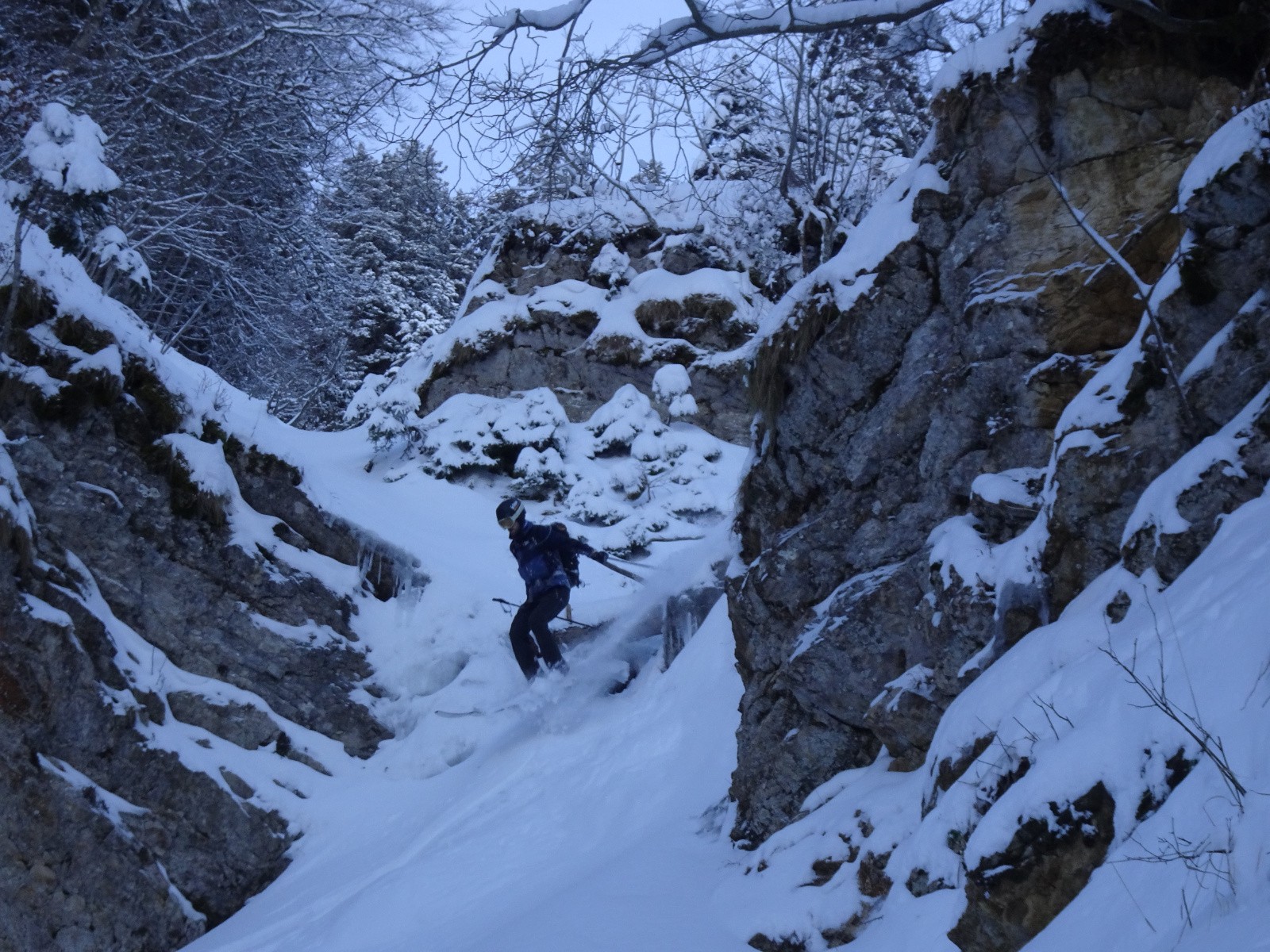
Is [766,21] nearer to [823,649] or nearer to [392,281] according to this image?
[823,649]

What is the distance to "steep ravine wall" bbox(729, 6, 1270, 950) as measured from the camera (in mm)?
4062

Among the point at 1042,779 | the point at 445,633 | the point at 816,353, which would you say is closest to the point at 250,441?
the point at 445,633

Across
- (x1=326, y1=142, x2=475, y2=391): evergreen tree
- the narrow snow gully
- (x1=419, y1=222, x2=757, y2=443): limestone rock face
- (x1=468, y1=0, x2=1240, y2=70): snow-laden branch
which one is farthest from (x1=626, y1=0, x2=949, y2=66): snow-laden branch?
(x1=326, y1=142, x2=475, y2=391): evergreen tree

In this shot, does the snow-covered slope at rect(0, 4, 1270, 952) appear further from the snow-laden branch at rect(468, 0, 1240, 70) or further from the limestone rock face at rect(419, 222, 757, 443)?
the limestone rock face at rect(419, 222, 757, 443)

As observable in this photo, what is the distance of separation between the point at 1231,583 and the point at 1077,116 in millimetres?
3344

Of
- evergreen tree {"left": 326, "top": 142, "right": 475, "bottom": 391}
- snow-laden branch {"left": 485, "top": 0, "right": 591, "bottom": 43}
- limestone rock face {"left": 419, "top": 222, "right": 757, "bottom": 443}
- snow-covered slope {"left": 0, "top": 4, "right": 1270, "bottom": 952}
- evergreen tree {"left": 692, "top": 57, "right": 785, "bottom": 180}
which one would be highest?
evergreen tree {"left": 326, "top": 142, "right": 475, "bottom": 391}

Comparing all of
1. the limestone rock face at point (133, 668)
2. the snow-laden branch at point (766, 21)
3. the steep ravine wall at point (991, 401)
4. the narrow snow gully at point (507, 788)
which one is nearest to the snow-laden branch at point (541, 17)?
the snow-laden branch at point (766, 21)

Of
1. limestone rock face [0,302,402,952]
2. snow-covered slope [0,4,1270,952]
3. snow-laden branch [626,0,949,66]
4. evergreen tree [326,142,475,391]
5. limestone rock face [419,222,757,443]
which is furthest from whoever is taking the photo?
evergreen tree [326,142,475,391]

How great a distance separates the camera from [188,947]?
783cm

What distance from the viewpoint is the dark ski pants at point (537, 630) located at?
9203 millimetres

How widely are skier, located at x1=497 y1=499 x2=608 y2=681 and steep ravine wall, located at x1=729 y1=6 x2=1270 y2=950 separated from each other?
2.70 m

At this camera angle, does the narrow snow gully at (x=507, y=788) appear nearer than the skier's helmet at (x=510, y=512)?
Yes

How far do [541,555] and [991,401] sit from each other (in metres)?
4.98

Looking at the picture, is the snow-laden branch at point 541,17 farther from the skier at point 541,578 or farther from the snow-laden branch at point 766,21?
the skier at point 541,578
